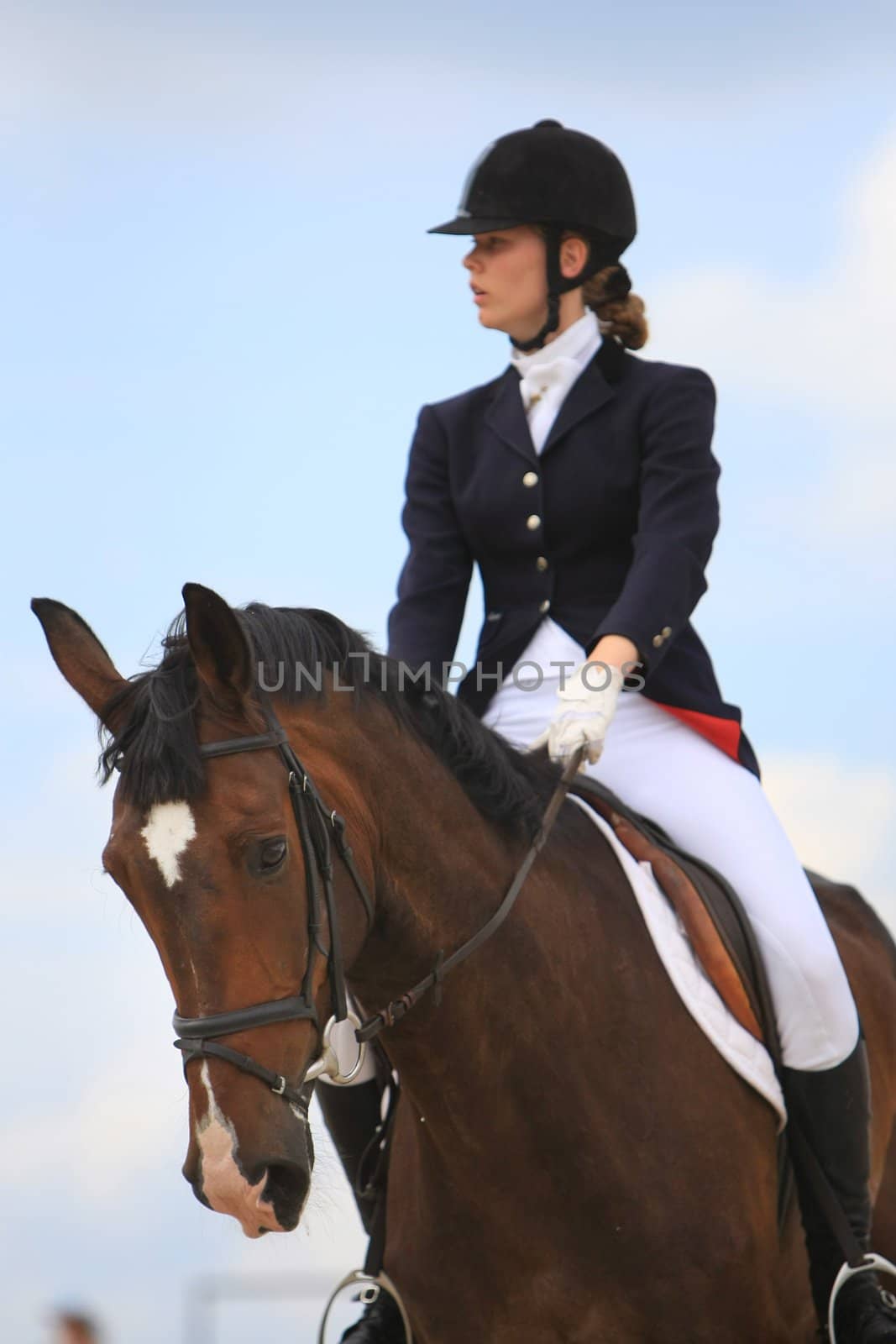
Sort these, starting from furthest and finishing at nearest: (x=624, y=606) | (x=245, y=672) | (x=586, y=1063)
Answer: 1. (x=624, y=606)
2. (x=586, y=1063)
3. (x=245, y=672)

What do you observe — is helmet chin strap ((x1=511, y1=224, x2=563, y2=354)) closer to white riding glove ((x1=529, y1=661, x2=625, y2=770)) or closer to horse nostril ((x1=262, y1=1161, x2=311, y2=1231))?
white riding glove ((x1=529, y1=661, x2=625, y2=770))

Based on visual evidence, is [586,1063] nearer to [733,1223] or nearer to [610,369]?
[733,1223]

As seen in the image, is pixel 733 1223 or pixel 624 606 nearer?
pixel 733 1223

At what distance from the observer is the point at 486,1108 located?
176 inches

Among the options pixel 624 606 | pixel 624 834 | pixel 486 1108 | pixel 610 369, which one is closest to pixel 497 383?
pixel 610 369

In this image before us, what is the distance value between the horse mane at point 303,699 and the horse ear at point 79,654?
103 millimetres

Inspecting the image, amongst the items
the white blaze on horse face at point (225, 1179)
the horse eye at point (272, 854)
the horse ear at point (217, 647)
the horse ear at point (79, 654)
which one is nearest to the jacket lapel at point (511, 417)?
the horse ear at point (79, 654)

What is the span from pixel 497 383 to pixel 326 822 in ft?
7.92

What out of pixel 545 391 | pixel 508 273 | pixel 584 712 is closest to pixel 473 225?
pixel 508 273

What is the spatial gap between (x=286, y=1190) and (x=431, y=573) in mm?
2602

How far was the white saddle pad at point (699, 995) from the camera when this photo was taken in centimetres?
481

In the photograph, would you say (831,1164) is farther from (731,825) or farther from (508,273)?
(508,273)

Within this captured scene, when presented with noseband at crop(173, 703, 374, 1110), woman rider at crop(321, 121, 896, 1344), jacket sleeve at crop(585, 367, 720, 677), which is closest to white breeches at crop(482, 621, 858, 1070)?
woman rider at crop(321, 121, 896, 1344)

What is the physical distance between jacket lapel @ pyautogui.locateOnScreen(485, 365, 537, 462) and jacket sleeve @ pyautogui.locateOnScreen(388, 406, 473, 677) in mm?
256
